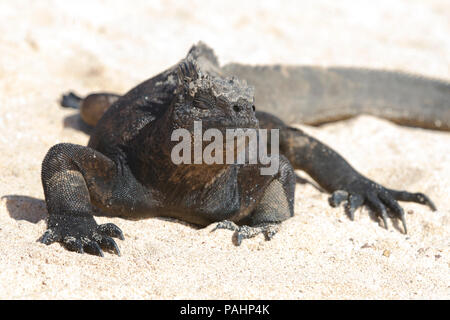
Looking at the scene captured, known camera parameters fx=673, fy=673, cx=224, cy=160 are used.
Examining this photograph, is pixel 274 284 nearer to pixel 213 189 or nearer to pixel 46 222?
pixel 213 189

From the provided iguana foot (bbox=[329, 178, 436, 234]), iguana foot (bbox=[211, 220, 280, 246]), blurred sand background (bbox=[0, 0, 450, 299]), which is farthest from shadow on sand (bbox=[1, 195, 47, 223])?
iguana foot (bbox=[329, 178, 436, 234])

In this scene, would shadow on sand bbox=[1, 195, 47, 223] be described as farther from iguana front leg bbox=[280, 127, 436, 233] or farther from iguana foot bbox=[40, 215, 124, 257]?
iguana front leg bbox=[280, 127, 436, 233]

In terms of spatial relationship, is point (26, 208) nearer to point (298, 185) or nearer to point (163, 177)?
point (163, 177)

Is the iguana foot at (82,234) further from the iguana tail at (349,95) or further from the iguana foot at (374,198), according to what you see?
the iguana tail at (349,95)

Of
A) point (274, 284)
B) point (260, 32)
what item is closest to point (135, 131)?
point (274, 284)

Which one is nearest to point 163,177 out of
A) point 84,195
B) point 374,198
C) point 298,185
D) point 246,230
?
point 84,195
